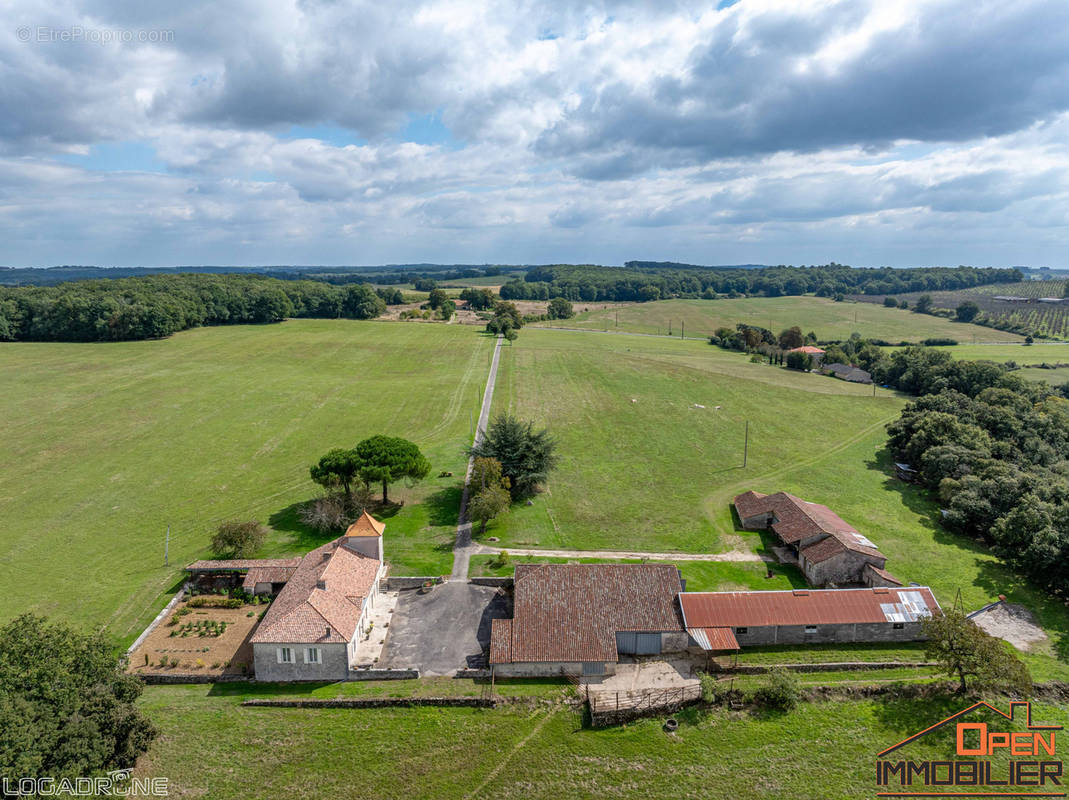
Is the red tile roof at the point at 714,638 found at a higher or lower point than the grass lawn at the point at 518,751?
higher

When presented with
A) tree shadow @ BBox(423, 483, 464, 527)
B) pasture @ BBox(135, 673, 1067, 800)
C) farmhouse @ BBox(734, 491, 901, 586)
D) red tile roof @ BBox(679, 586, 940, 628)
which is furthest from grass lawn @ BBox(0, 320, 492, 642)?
farmhouse @ BBox(734, 491, 901, 586)

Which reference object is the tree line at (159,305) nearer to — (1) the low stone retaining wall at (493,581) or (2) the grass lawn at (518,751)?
(1) the low stone retaining wall at (493,581)

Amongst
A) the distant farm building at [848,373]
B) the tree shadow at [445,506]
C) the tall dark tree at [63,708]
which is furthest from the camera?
the distant farm building at [848,373]

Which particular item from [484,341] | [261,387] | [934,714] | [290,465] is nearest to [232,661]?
[290,465]

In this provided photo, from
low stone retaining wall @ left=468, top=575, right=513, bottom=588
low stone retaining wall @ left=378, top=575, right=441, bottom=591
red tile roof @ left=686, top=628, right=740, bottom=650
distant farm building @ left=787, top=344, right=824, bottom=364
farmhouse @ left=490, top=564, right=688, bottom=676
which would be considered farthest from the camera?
distant farm building @ left=787, top=344, right=824, bottom=364

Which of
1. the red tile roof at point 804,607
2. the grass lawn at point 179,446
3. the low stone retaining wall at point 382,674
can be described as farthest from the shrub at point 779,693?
the grass lawn at point 179,446

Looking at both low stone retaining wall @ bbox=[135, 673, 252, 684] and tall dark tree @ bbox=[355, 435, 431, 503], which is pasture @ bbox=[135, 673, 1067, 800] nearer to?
low stone retaining wall @ bbox=[135, 673, 252, 684]

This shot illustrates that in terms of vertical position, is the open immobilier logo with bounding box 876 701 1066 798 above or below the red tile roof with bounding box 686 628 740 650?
below
